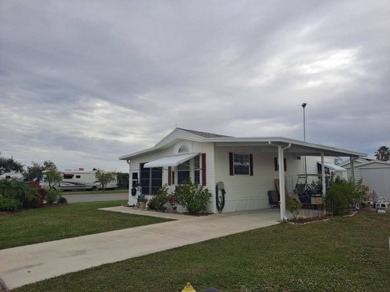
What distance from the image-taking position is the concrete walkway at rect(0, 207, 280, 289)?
568 cm

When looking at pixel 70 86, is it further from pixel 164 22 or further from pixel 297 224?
pixel 297 224

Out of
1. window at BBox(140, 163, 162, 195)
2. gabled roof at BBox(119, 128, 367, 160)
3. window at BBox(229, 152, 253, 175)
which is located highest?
gabled roof at BBox(119, 128, 367, 160)

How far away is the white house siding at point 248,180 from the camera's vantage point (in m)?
13.4

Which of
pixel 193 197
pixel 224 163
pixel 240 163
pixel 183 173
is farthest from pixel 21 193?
pixel 240 163

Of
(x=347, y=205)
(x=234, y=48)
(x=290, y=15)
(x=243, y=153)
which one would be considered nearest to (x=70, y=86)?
(x=234, y=48)

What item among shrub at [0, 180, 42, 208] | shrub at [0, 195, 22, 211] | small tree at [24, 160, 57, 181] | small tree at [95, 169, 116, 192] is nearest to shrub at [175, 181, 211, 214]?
shrub at [0, 195, 22, 211]

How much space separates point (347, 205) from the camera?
12133 mm

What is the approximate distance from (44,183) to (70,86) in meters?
25.4

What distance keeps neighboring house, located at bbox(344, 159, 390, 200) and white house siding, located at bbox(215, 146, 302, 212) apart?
5.33 m

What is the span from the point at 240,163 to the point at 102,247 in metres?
8.14

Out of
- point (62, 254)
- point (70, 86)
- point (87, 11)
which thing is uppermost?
point (87, 11)

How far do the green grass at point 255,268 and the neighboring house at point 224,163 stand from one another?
4.69m

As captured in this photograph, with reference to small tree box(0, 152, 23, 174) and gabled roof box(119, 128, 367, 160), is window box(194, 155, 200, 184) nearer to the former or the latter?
gabled roof box(119, 128, 367, 160)

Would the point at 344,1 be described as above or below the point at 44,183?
above
